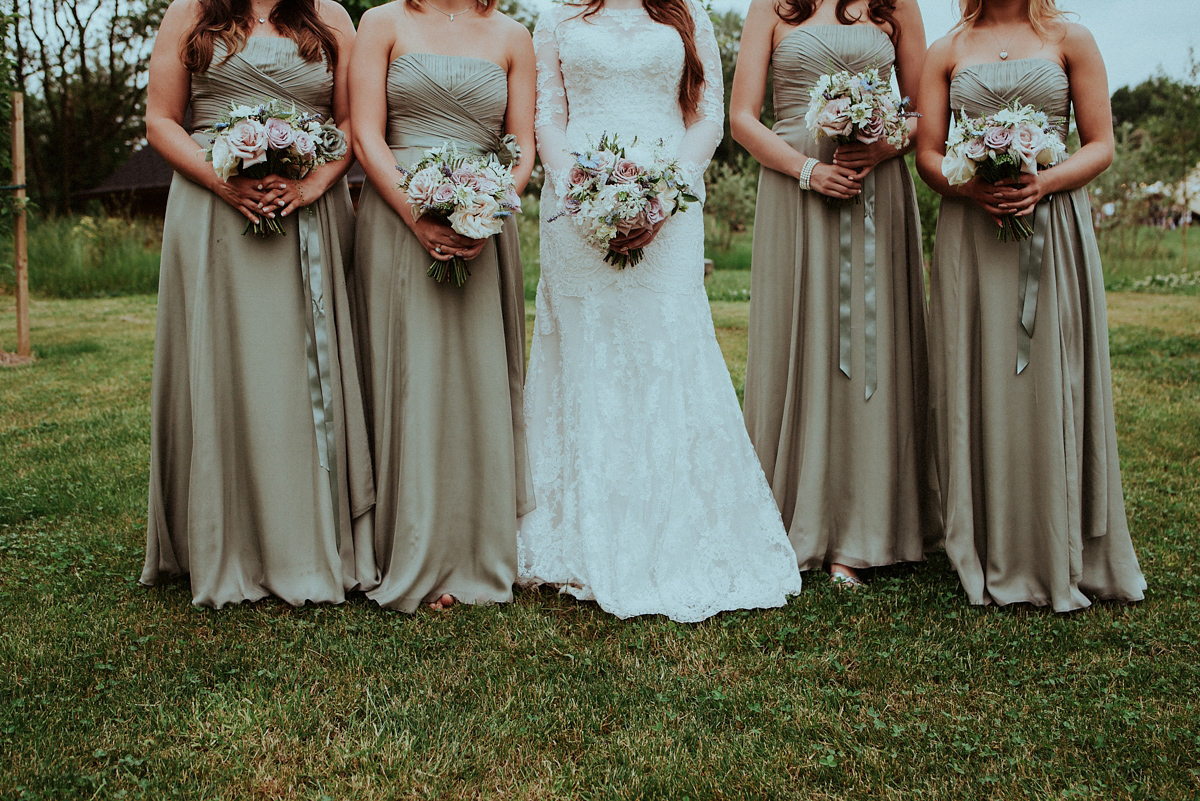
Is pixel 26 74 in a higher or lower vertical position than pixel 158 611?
higher

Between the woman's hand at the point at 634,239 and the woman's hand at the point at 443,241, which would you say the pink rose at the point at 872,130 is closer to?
the woman's hand at the point at 634,239

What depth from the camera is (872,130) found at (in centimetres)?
402

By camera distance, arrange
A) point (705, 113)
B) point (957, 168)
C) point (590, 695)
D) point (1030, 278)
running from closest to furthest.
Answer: point (590, 695)
point (957, 168)
point (1030, 278)
point (705, 113)

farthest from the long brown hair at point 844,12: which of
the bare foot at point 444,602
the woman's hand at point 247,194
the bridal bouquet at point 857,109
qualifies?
the bare foot at point 444,602

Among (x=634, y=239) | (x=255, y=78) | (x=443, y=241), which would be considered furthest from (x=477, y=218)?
(x=255, y=78)

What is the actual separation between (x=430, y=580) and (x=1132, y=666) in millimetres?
2815

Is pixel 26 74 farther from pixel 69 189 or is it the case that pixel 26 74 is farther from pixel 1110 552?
pixel 1110 552

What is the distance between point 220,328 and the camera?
4.06 meters

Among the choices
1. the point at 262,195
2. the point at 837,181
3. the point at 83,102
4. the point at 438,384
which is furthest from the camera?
the point at 83,102

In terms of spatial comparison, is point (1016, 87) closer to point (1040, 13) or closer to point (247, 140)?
point (1040, 13)

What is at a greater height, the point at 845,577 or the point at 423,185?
the point at 423,185

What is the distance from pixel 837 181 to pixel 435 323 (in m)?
1.93

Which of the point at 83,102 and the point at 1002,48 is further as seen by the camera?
the point at 83,102

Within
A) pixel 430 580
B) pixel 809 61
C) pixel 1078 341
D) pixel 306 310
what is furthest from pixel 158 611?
pixel 1078 341
